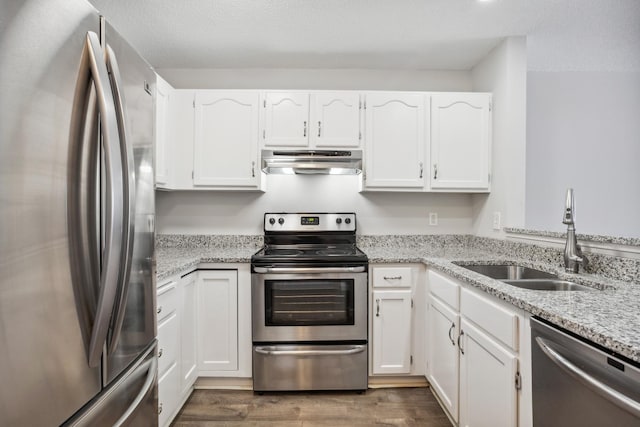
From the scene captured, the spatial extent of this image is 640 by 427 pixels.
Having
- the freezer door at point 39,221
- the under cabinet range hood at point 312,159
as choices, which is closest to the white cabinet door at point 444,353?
the under cabinet range hood at point 312,159

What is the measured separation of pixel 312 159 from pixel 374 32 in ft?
3.24

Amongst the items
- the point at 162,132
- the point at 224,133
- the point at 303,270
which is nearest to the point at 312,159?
the point at 224,133

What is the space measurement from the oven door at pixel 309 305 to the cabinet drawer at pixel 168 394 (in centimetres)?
53

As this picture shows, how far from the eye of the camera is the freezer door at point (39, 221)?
0.57m

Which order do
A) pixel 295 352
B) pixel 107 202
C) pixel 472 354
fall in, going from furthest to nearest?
pixel 295 352 → pixel 472 354 → pixel 107 202

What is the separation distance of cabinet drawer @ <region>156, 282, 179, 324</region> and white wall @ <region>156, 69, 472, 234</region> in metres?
1.02

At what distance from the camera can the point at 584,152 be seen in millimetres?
2717

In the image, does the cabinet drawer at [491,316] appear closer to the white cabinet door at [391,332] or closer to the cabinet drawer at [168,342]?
the white cabinet door at [391,332]

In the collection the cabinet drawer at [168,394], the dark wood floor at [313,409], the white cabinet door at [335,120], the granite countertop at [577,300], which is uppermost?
the white cabinet door at [335,120]

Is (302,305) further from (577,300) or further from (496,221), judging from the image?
(496,221)

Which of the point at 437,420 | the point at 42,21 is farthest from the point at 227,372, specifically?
the point at 42,21

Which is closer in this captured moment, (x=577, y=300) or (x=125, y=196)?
(x=125, y=196)

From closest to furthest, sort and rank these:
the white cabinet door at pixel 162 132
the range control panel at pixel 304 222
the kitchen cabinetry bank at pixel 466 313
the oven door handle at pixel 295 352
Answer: the kitchen cabinetry bank at pixel 466 313 < the oven door handle at pixel 295 352 < the white cabinet door at pixel 162 132 < the range control panel at pixel 304 222

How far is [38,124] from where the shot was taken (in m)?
0.62
